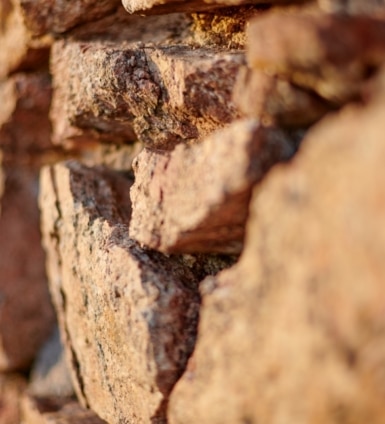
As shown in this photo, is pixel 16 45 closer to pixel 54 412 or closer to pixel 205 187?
pixel 54 412

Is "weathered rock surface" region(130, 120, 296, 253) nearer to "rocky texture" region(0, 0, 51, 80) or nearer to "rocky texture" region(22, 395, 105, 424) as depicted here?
"rocky texture" region(22, 395, 105, 424)

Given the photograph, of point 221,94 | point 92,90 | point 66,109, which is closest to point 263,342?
point 221,94

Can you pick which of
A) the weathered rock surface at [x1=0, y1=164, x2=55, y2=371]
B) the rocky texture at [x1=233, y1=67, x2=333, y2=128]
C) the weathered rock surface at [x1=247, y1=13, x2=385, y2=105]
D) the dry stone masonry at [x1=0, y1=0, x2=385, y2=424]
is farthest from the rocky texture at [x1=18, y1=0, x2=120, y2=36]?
the weathered rock surface at [x1=247, y1=13, x2=385, y2=105]

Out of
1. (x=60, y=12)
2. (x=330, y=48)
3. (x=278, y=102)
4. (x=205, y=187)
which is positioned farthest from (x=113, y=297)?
(x=60, y=12)

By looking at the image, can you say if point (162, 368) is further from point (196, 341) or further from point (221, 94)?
point (221, 94)

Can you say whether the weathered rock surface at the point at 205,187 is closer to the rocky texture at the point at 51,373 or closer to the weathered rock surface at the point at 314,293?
the weathered rock surface at the point at 314,293

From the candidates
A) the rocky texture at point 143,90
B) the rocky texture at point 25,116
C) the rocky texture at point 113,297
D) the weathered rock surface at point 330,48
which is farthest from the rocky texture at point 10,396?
the weathered rock surface at point 330,48
